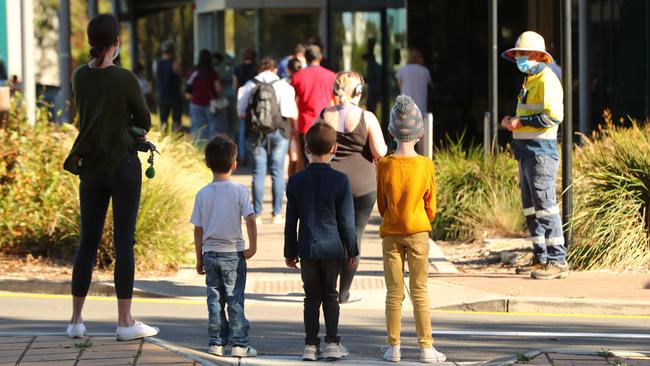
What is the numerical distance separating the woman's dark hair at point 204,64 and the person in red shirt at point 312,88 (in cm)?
771

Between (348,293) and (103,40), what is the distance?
3185 millimetres

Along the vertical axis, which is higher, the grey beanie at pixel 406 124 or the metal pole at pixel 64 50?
the metal pole at pixel 64 50

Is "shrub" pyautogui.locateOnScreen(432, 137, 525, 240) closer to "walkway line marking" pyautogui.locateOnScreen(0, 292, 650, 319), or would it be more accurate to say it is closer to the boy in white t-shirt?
"walkway line marking" pyautogui.locateOnScreen(0, 292, 650, 319)

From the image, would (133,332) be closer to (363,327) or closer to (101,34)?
(101,34)

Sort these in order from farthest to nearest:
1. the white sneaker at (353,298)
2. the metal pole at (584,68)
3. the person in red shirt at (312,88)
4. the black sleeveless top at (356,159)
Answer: the metal pole at (584,68), the person in red shirt at (312,88), the white sneaker at (353,298), the black sleeveless top at (356,159)

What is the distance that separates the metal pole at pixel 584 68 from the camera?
22.7m

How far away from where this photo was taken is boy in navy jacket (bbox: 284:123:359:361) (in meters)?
8.07

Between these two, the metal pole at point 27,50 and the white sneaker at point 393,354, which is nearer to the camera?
the white sneaker at point 393,354

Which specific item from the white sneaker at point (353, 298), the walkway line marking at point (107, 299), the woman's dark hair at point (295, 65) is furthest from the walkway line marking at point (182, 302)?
the woman's dark hair at point (295, 65)

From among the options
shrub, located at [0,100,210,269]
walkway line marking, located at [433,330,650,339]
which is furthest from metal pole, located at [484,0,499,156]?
walkway line marking, located at [433,330,650,339]

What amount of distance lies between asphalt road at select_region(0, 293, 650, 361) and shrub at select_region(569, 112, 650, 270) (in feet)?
5.93

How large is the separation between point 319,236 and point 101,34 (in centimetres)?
172

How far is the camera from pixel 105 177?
26.8 ft

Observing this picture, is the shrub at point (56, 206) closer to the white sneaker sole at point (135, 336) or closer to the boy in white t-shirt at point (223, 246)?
the white sneaker sole at point (135, 336)
